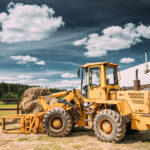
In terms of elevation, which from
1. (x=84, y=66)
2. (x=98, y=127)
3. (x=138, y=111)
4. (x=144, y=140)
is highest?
(x=84, y=66)

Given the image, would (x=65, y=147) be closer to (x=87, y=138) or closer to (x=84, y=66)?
(x=87, y=138)

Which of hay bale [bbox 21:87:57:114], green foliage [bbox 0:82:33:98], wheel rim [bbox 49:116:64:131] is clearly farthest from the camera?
green foliage [bbox 0:82:33:98]

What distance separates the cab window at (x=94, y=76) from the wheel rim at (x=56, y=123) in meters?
2.14

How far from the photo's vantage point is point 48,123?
8.62m

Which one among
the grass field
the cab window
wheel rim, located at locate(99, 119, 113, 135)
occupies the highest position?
the cab window

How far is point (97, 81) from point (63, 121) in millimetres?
2282

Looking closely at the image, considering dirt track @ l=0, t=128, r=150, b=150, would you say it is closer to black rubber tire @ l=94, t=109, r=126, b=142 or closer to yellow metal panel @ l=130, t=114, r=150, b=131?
black rubber tire @ l=94, t=109, r=126, b=142

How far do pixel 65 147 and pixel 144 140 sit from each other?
11.0 ft

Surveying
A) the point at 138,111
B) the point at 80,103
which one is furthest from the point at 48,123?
the point at 138,111

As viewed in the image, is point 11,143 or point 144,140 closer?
point 11,143

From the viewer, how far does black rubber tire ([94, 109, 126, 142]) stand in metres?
7.26

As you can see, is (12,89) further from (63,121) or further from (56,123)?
(63,121)

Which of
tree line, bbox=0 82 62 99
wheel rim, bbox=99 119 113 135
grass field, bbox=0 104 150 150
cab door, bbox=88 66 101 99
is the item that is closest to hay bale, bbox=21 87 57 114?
grass field, bbox=0 104 150 150

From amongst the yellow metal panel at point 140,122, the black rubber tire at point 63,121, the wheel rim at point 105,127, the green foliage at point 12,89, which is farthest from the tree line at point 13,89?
the yellow metal panel at point 140,122
